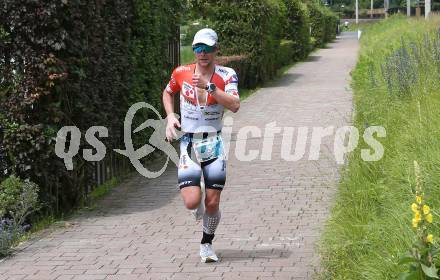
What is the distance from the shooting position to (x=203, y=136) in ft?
21.9

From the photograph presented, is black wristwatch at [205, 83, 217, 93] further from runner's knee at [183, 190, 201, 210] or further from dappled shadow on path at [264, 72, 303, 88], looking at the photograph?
dappled shadow on path at [264, 72, 303, 88]

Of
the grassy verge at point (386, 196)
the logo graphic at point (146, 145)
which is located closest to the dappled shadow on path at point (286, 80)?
the logo graphic at point (146, 145)

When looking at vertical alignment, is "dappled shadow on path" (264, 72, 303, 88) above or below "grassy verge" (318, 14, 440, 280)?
below

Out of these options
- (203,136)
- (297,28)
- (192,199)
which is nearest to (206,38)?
(203,136)

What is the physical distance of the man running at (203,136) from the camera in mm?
6531

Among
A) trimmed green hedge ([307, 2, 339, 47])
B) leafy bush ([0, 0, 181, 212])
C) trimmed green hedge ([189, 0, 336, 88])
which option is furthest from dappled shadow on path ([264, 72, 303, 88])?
trimmed green hedge ([307, 2, 339, 47])

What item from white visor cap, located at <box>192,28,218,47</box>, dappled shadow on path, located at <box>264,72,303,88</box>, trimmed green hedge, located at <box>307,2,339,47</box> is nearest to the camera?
white visor cap, located at <box>192,28,218,47</box>

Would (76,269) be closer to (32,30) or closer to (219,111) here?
(219,111)

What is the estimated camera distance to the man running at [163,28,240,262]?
6531 millimetres

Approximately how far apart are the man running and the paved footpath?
44cm

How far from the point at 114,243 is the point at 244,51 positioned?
17.0m

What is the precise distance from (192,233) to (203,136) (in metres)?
1.54

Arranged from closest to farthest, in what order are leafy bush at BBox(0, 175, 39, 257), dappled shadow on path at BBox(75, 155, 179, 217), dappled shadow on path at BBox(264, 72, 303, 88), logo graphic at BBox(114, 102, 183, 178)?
leafy bush at BBox(0, 175, 39, 257)
dappled shadow on path at BBox(75, 155, 179, 217)
logo graphic at BBox(114, 102, 183, 178)
dappled shadow on path at BBox(264, 72, 303, 88)

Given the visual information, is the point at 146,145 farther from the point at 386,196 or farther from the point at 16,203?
the point at 386,196
